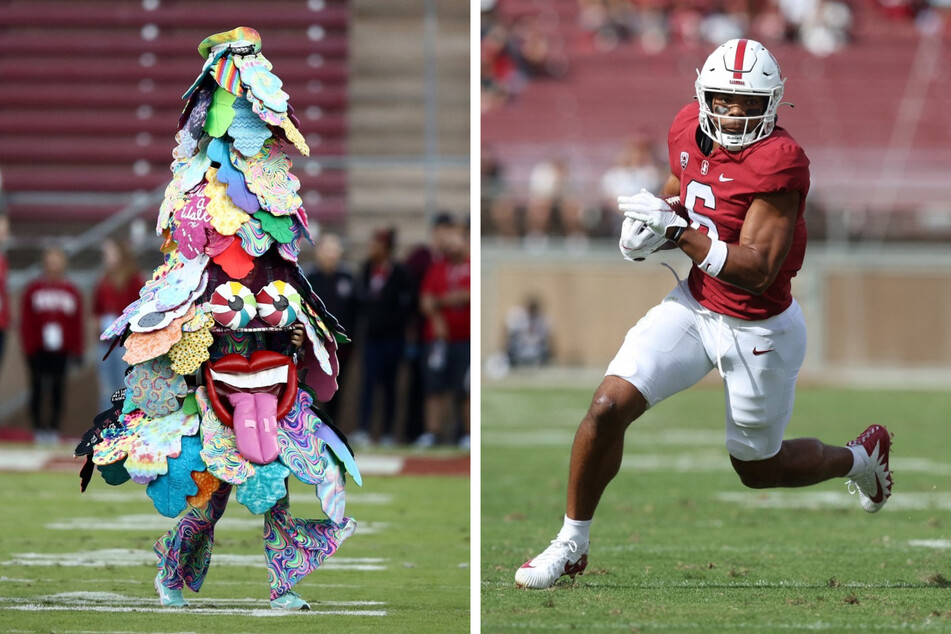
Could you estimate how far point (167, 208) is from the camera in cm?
508

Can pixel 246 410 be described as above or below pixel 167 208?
below

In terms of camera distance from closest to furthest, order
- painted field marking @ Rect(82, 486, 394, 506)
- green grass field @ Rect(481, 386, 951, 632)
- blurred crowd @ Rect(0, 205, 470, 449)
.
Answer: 1. green grass field @ Rect(481, 386, 951, 632)
2. painted field marking @ Rect(82, 486, 394, 506)
3. blurred crowd @ Rect(0, 205, 470, 449)

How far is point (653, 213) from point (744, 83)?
599 millimetres

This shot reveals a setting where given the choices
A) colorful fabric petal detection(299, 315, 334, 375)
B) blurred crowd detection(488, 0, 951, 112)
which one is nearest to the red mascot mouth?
colorful fabric petal detection(299, 315, 334, 375)

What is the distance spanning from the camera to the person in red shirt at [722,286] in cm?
498

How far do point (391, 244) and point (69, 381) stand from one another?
349cm

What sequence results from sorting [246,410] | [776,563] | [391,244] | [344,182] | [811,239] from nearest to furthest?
1. [246,410]
2. [776,563]
3. [391,244]
4. [344,182]
5. [811,239]

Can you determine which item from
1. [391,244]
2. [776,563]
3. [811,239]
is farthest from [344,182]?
[776,563]

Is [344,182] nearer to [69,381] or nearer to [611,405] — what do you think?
[69,381]

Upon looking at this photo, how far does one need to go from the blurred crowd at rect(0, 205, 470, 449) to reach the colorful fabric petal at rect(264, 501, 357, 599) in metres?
6.77

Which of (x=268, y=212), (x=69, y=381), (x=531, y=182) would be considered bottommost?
(x=69, y=381)

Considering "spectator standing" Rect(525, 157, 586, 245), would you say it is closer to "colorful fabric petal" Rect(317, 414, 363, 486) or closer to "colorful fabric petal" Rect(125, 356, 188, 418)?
"colorful fabric petal" Rect(317, 414, 363, 486)

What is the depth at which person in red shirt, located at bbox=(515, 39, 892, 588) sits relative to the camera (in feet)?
16.3

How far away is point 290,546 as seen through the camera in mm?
5086
